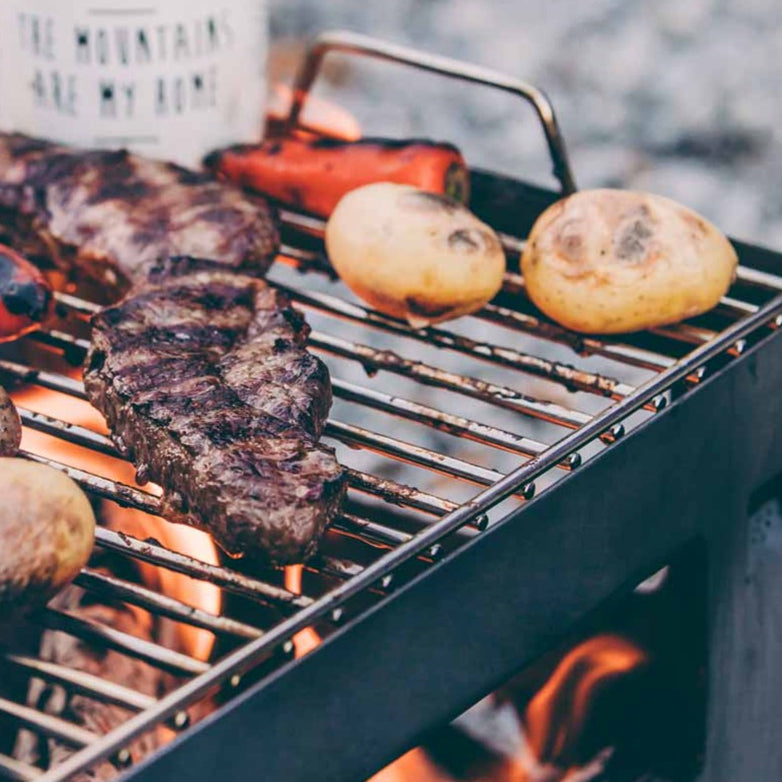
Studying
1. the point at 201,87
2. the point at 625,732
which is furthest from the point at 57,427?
the point at 625,732

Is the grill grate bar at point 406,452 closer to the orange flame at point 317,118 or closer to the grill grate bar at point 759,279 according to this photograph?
the grill grate bar at point 759,279

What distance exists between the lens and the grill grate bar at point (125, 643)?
1.20m

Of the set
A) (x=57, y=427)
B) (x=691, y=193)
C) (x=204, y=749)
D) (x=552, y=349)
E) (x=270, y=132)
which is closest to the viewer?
(x=204, y=749)

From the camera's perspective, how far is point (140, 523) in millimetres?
1823

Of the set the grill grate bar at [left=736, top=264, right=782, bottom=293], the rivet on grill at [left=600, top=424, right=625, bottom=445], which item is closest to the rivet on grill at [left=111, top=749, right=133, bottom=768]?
the rivet on grill at [left=600, top=424, right=625, bottom=445]

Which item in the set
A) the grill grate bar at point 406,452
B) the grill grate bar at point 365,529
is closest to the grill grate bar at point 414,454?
the grill grate bar at point 406,452

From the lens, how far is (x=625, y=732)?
1.95m

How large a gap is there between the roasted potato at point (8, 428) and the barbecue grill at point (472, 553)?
52 millimetres

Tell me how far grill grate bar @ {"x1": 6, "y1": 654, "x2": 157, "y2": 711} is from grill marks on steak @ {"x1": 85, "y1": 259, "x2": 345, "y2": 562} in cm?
19

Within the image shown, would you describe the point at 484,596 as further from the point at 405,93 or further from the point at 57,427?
the point at 405,93

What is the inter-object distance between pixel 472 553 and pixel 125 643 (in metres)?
0.34

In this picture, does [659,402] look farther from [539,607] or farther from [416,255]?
[416,255]

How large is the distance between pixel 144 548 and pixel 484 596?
0.35 metres

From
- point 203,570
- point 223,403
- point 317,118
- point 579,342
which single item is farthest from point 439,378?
point 317,118
